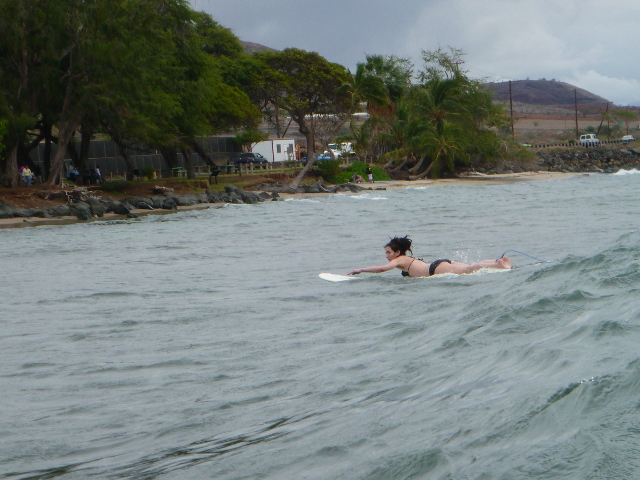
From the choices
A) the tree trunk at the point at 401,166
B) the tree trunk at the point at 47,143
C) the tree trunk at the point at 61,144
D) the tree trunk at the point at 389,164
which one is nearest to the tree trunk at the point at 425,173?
the tree trunk at the point at 401,166

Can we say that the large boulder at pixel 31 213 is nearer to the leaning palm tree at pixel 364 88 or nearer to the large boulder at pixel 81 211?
the large boulder at pixel 81 211

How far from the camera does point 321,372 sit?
5984mm

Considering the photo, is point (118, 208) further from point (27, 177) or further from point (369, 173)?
point (369, 173)

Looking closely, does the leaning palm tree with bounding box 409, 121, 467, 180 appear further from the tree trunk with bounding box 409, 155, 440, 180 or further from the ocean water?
the ocean water

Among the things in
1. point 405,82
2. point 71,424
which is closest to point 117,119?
point 71,424

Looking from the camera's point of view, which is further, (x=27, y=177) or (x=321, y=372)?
(x=27, y=177)

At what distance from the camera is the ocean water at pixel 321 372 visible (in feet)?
12.6

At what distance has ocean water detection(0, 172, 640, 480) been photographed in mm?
3838

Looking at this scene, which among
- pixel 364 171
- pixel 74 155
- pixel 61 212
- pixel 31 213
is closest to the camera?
pixel 31 213

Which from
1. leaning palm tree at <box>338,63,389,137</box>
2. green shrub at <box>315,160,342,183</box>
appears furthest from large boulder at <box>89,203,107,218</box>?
leaning palm tree at <box>338,63,389,137</box>

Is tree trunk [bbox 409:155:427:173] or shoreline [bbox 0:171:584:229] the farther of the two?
tree trunk [bbox 409:155:427:173]

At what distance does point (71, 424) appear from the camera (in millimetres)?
5047

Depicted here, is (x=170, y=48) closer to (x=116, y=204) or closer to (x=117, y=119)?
(x=117, y=119)

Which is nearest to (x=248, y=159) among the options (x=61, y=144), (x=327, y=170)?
(x=327, y=170)
